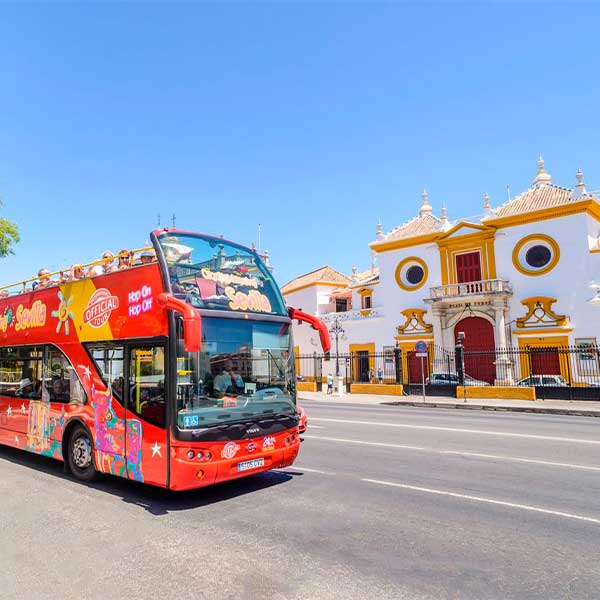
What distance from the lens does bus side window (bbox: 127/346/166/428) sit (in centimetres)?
594

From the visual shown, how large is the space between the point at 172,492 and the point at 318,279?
131 feet

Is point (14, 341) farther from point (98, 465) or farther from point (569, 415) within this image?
point (569, 415)

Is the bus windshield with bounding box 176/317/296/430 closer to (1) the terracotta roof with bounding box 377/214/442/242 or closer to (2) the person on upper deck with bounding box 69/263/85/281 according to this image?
(2) the person on upper deck with bounding box 69/263/85/281

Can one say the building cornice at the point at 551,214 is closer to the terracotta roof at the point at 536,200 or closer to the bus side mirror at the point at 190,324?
the terracotta roof at the point at 536,200

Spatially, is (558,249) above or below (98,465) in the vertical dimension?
above

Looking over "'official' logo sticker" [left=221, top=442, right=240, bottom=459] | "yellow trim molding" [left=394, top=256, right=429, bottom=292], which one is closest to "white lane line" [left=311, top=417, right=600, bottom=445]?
"'official' logo sticker" [left=221, top=442, right=240, bottom=459]

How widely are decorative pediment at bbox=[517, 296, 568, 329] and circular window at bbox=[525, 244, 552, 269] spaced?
95.3 inches

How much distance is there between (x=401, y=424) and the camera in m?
Answer: 14.3

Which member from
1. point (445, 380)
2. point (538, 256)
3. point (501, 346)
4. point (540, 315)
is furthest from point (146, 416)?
point (538, 256)

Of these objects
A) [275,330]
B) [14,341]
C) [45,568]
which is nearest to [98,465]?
[45,568]

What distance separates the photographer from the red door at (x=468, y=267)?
3391 cm

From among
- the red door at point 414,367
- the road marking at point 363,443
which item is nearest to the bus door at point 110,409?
the road marking at point 363,443

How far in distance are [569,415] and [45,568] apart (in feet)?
62.3

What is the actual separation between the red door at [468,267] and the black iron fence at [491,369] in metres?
5.42
